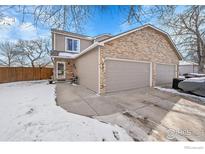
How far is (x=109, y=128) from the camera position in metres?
2.71

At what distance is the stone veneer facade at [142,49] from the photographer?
20.0 feet

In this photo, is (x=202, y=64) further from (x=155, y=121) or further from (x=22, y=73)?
(x=22, y=73)

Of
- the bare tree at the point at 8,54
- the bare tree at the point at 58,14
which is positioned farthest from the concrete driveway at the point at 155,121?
the bare tree at the point at 8,54

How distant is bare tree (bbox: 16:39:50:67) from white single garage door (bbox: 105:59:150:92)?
54.9 ft

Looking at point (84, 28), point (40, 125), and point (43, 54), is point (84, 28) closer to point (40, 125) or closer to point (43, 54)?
point (40, 125)

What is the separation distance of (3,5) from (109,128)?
14.1 feet

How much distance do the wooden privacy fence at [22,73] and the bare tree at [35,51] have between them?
680cm

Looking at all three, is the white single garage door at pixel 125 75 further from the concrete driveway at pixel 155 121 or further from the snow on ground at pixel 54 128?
the snow on ground at pixel 54 128

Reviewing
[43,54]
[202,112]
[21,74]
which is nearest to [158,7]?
[202,112]

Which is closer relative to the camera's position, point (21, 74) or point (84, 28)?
point (84, 28)

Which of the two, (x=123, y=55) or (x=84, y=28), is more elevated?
(x=84, y=28)
